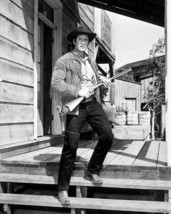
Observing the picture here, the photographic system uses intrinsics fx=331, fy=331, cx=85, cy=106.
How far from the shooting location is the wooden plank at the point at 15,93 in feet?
14.8

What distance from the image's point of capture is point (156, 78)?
70.5ft

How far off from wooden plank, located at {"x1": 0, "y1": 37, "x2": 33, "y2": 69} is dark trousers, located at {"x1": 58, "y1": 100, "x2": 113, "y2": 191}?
153 cm

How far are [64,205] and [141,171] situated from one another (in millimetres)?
986

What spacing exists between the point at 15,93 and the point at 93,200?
2.01 metres

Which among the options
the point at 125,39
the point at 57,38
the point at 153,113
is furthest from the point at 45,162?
the point at 125,39

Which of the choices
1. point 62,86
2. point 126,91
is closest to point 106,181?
point 62,86

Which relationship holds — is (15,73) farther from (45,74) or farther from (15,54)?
(45,74)

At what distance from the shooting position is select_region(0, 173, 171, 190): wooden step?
3749mm

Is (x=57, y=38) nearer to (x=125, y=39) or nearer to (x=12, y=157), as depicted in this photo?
(x=12, y=157)

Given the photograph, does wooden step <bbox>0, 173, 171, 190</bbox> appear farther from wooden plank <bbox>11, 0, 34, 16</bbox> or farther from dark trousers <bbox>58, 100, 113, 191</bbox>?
wooden plank <bbox>11, 0, 34, 16</bbox>

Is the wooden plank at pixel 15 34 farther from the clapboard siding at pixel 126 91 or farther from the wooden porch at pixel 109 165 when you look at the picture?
the clapboard siding at pixel 126 91

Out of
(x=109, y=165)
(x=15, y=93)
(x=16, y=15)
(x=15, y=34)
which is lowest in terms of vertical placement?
(x=109, y=165)

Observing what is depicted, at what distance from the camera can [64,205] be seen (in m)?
3.68

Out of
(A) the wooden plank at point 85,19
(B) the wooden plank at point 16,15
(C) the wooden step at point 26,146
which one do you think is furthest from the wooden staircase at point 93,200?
(A) the wooden plank at point 85,19
